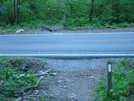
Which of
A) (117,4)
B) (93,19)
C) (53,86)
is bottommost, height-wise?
(53,86)

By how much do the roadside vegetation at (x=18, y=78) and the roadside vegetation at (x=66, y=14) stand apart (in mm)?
9179

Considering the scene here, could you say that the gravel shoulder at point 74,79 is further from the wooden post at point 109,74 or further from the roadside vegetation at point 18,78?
the wooden post at point 109,74

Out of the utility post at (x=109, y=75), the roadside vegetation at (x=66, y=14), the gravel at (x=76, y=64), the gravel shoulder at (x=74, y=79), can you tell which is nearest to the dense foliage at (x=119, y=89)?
the utility post at (x=109, y=75)

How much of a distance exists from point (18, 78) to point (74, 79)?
159 cm

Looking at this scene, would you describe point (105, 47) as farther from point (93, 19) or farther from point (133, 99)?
point (93, 19)

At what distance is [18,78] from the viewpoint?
227 inches

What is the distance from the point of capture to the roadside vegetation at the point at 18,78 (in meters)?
4.84

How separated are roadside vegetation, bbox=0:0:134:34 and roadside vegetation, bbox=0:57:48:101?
918 cm

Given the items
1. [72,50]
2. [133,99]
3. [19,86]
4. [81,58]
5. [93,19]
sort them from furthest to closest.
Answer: [93,19], [72,50], [81,58], [19,86], [133,99]

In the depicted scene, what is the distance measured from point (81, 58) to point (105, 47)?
2.14m

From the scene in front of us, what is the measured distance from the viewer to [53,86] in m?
5.56

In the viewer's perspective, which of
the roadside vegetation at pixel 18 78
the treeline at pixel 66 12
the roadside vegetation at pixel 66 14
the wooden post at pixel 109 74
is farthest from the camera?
the treeline at pixel 66 12

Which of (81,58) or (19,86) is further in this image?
(81,58)

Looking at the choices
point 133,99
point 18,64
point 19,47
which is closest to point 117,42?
point 19,47
